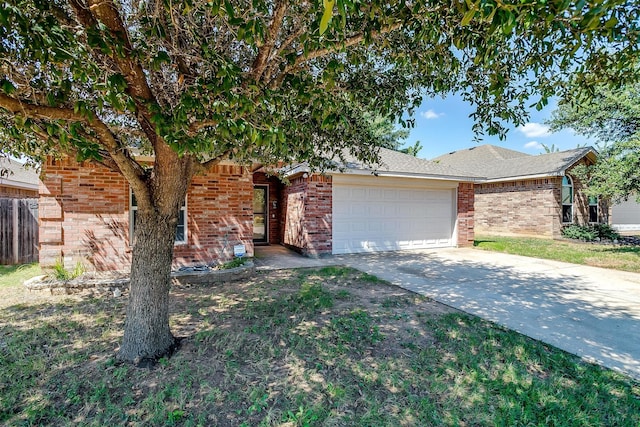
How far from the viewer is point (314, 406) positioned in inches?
104

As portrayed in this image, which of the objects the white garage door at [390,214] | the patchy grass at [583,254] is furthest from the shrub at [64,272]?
the patchy grass at [583,254]

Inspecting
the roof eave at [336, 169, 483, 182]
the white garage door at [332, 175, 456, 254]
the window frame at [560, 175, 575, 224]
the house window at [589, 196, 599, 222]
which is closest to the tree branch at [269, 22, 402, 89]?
the roof eave at [336, 169, 483, 182]

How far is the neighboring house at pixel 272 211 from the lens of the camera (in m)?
6.80

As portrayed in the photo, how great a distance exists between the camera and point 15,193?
14.2 metres

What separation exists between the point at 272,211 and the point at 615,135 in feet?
40.7

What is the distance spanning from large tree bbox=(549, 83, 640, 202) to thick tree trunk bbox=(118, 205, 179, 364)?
11.5 meters

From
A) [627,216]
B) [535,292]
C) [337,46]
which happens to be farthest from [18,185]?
[627,216]

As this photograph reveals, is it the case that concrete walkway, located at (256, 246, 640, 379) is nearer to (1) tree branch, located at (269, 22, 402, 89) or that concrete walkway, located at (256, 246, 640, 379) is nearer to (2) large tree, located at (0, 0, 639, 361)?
(2) large tree, located at (0, 0, 639, 361)

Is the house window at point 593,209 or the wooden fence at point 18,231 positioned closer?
the wooden fence at point 18,231

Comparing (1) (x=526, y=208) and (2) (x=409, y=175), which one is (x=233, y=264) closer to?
(2) (x=409, y=175)

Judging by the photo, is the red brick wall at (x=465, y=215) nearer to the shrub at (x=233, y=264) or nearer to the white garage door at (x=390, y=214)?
the white garage door at (x=390, y=214)

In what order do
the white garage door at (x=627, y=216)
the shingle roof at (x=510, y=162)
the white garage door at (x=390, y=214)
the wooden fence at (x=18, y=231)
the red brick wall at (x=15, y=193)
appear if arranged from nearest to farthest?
the wooden fence at (x=18, y=231)
the white garage door at (x=390, y=214)
the red brick wall at (x=15, y=193)
the shingle roof at (x=510, y=162)
the white garage door at (x=627, y=216)

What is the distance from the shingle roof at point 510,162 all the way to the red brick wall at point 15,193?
2259 centimetres

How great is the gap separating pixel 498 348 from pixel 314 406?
233 cm
